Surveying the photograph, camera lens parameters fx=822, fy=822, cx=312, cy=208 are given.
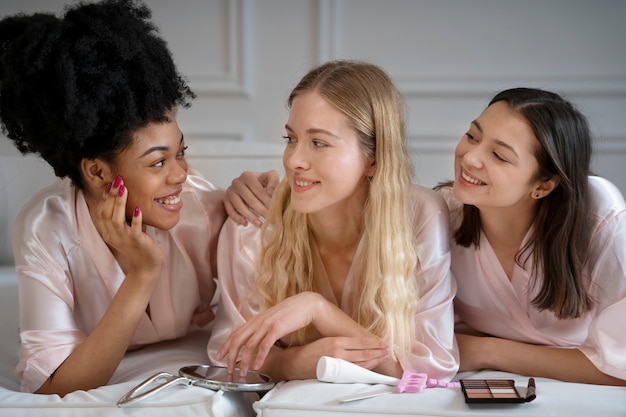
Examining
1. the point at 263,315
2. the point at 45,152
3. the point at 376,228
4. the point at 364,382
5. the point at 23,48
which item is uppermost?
the point at 23,48

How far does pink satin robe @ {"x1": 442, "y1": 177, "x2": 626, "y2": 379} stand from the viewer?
1.73m

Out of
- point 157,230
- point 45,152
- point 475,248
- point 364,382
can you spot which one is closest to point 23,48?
point 45,152

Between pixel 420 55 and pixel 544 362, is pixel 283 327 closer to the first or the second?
pixel 544 362

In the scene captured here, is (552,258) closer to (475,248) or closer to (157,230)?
(475,248)

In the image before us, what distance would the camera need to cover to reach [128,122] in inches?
68.7

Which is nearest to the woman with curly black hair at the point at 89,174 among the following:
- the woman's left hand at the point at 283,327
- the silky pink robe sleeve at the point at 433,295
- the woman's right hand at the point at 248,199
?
the woman's right hand at the point at 248,199

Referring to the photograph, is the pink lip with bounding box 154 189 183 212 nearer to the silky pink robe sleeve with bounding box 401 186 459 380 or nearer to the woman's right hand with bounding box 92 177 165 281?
the woman's right hand with bounding box 92 177 165 281

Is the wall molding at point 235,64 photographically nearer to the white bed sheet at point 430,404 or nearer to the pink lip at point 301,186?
the pink lip at point 301,186

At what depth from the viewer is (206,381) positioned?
158 centimetres

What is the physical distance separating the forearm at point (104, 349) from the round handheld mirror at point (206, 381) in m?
0.15

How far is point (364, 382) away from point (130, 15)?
94 centimetres

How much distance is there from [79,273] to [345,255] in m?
0.62

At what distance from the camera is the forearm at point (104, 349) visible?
174 cm

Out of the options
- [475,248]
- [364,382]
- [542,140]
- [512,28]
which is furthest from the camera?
[512,28]
